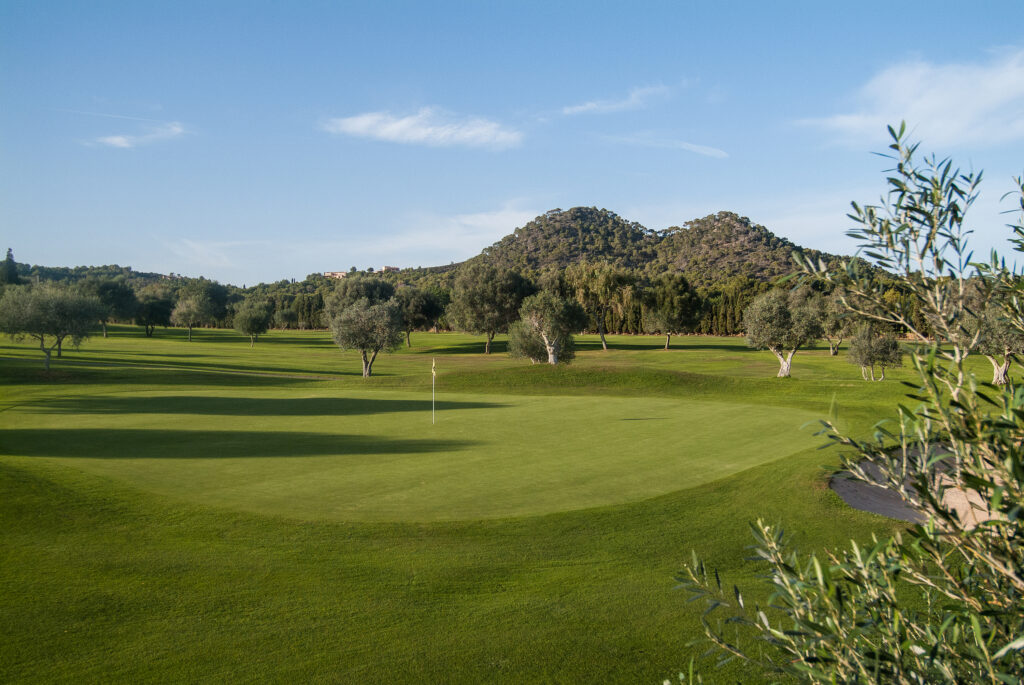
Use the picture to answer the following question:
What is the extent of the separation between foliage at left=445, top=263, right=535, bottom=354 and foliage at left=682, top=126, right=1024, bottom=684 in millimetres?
70612

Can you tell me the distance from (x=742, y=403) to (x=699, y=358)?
37.9 metres

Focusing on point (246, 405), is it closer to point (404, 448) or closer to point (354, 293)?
point (404, 448)

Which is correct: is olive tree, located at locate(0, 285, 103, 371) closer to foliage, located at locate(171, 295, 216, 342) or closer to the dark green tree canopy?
the dark green tree canopy

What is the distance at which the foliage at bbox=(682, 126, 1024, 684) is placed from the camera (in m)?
2.27

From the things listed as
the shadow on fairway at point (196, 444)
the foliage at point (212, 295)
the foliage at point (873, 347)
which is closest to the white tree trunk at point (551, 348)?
the foliage at point (873, 347)

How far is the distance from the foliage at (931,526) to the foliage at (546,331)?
47.8 m

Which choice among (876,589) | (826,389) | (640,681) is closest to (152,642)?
(640,681)

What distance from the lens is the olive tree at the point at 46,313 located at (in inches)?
1639

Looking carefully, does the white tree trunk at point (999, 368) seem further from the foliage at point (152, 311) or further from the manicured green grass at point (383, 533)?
the foliage at point (152, 311)

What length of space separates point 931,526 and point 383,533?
8909 mm

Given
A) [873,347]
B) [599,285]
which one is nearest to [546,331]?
[873,347]

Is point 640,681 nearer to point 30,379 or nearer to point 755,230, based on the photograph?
point 30,379

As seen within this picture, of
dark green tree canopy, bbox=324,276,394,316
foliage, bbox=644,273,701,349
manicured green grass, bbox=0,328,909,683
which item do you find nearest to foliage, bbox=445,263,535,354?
dark green tree canopy, bbox=324,276,394,316

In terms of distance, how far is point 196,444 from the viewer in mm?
17609
